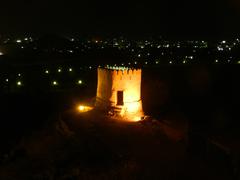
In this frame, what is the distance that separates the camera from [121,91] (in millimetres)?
21406

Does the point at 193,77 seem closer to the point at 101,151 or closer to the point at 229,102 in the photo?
the point at 229,102

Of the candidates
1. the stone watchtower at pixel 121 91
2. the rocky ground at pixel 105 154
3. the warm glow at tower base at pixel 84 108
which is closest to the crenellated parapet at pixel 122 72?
the stone watchtower at pixel 121 91

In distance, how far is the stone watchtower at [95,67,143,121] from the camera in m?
21.2

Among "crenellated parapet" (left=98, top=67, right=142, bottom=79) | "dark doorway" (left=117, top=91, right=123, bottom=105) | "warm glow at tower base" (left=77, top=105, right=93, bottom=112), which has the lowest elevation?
"warm glow at tower base" (left=77, top=105, right=93, bottom=112)

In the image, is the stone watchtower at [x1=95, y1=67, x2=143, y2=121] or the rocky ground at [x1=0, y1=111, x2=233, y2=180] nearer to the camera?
the rocky ground at [x1=0, y1=111, x2=233, y2=180]

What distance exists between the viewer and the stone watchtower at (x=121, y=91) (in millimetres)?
21219

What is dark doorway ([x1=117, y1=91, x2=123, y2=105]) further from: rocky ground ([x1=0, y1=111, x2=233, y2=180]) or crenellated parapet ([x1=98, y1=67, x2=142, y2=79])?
rocky ground ([x1=0, y1=111, x2=233, y2=180])

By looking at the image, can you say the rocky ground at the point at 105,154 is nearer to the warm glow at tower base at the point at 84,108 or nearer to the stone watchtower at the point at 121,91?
the stone watchtower at the point at 121,91

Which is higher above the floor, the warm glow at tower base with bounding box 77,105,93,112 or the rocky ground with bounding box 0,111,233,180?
the warm glow at tower base with bounding box 77,105,93,112

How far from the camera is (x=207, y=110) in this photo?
103 feet

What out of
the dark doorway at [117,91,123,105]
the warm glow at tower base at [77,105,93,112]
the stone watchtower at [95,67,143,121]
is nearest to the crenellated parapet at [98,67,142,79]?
the stone watchtower at [95,67,143,121]

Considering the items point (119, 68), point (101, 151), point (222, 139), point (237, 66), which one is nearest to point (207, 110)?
point (222, 139)

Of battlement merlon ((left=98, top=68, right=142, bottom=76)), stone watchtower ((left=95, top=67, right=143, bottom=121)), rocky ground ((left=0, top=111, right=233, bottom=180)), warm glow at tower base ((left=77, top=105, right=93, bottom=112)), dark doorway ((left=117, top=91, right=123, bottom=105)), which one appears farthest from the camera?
warm glow at tower base ((left=77, top=105, right=93, bottom=112))

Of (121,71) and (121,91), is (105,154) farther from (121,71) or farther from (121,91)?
(121,71)
